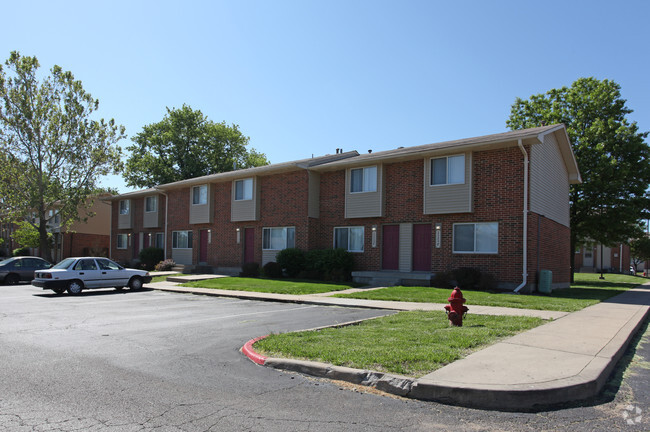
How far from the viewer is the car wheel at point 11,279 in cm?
2388

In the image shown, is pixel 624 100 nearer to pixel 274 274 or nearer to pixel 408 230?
pixel 408 230

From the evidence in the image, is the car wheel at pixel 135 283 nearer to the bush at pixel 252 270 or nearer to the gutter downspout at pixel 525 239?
the bush at pixel 252 270

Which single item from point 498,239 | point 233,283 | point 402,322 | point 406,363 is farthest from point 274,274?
point 406,363

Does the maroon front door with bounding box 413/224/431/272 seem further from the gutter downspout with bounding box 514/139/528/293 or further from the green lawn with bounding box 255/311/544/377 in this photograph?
the green lawn with bounding box 255/311/544/377

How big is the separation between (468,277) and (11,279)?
21.6 meters

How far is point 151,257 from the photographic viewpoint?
3253 centimetres

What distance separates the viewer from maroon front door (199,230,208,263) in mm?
30203

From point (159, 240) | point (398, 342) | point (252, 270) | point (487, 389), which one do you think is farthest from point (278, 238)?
point (487, 389)

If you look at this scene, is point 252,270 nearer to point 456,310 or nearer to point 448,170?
point 448,170

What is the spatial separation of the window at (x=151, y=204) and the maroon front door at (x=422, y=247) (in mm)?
21196

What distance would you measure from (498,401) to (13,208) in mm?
36996

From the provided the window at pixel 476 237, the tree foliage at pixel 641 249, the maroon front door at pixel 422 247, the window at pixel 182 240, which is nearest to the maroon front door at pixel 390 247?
the maroon front door at pixel 422 247

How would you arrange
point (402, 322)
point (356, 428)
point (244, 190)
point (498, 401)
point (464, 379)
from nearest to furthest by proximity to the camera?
point (356, 428)
point (498, 401)
point (464, 379)
point (402, 322)
point (244, 190)

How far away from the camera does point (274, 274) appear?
23.9 metres
